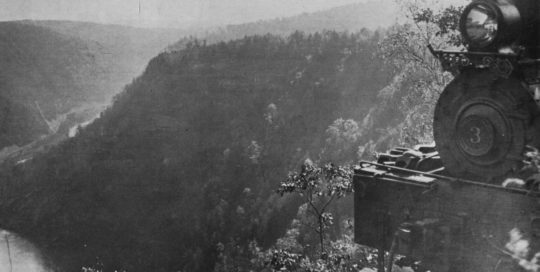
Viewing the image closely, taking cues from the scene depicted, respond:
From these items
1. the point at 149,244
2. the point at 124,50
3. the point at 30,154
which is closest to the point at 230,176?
the point at 149,244

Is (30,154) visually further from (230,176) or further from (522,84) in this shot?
(522,84)

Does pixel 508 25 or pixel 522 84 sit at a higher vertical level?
pixel 508 25

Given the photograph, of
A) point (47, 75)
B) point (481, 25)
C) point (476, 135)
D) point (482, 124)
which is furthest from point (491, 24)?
point (47, 75)

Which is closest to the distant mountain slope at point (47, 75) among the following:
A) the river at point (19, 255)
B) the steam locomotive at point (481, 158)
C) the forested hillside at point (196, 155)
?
the forested hillside at point (196, 155)

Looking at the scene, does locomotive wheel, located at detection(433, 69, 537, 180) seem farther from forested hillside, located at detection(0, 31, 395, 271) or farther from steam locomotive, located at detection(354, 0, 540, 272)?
forested hillside, located at detection(0, 31, 395, 271)

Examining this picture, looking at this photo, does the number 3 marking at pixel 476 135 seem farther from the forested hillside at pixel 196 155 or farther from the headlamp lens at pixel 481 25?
the forested hillside at pixel 196 155

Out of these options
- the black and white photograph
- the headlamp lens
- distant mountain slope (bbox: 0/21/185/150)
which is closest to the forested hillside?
the black and white photograph
